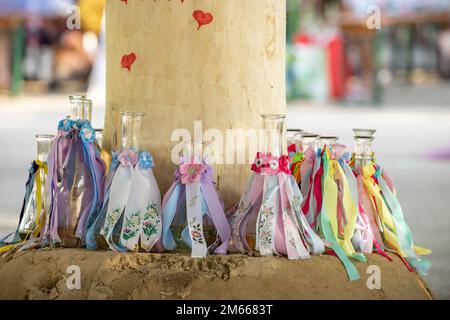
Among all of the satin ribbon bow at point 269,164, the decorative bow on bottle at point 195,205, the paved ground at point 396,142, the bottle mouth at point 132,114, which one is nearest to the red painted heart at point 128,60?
the bottle mouth at point 132,114

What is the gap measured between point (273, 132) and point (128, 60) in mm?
525

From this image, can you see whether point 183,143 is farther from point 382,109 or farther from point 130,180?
point 382,109

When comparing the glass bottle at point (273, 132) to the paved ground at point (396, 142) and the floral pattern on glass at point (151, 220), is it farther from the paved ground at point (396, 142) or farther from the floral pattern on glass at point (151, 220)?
the paved ground at point (396, 142)

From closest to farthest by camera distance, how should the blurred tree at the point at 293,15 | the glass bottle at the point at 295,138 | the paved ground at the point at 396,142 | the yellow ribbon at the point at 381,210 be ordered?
the yellow ribbon at the point at 381,210
the glass bottle at the point at 295,138
the paved ground at the point at 396,142
the blurred tree at the point at 293,15

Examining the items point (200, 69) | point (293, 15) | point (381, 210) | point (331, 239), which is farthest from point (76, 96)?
point (293, 15)

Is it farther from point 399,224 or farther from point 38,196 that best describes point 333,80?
point 38,196

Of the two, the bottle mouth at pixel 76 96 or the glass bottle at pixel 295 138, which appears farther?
the glass bottle at pixel 295 138

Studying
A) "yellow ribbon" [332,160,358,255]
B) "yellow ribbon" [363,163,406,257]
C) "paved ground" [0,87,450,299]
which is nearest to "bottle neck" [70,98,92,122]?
"yellow ribbon" [332,160,358,255]

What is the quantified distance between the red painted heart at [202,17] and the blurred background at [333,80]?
244 cm

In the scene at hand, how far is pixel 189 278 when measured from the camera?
2.64m

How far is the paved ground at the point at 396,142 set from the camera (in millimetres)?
4820

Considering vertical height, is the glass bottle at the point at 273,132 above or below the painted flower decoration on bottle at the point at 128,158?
above

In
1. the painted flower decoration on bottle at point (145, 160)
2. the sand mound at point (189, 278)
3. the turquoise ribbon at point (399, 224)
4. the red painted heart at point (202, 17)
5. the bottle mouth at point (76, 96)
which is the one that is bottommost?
the sand mound at point (189, 278)
